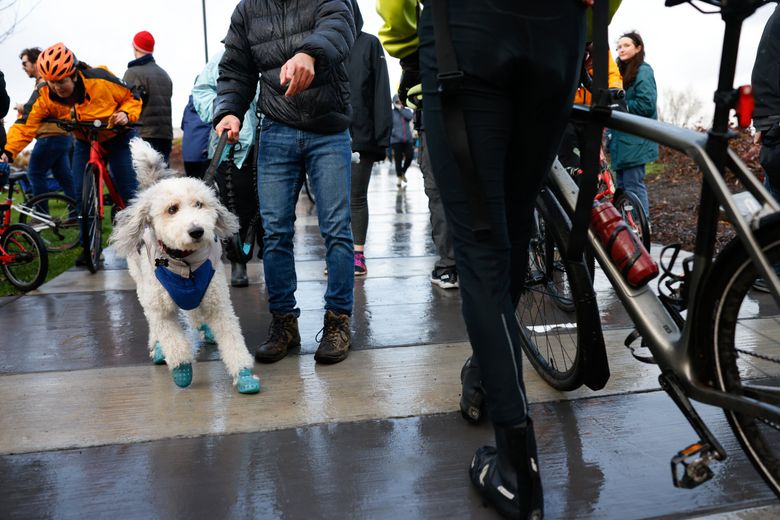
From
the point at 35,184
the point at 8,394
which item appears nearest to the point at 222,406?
the point at 8,394

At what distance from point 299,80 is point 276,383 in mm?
1586

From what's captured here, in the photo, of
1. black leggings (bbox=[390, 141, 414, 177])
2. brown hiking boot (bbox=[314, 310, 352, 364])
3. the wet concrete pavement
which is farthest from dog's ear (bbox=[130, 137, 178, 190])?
black leggings (bbox=[390, 141, 414, 177])

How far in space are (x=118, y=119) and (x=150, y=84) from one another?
2203 millimetres

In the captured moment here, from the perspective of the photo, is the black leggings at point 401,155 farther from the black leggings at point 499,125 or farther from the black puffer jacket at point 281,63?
the black leggings at point 499,125

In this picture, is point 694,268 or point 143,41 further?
point 143,41

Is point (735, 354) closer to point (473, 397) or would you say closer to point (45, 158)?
point (473, 397)

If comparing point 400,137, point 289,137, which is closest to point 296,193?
point 289,137

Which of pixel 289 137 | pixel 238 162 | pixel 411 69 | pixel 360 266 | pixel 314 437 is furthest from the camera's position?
pixel 360 266

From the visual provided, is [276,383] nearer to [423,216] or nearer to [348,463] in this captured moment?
[348,463]

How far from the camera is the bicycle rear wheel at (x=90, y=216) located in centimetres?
688

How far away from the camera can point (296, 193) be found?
14.0ft

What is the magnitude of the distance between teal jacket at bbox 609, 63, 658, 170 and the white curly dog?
4708 millimetres

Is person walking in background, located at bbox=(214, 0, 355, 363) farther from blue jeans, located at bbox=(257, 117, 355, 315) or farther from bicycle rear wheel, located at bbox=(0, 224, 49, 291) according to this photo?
bicycle rear wheel, located at bbox=(0, 224, 49, 291)

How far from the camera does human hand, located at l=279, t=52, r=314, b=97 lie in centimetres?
338
